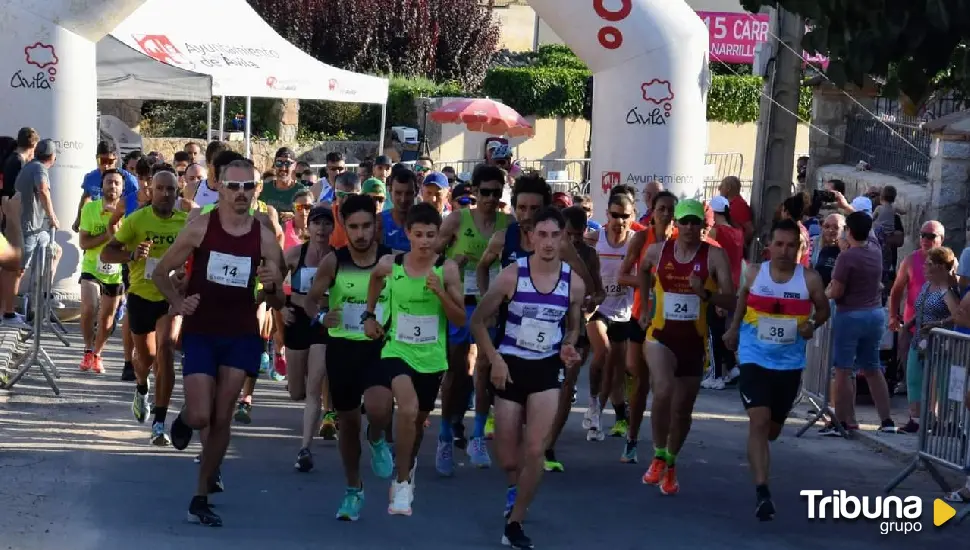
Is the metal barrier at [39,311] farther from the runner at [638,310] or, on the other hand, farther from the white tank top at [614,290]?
the runner at [638,310]

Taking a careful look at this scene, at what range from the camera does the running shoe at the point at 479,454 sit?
9875 millimetres

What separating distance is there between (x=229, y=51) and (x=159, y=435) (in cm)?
1012

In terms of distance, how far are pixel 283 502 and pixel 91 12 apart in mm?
7789

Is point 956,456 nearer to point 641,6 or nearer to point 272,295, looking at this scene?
point 272,295

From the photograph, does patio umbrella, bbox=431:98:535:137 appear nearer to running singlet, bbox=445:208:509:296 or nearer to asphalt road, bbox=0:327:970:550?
asphalt road, bbox=0:327:970:550

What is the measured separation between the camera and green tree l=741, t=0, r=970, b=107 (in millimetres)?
6180

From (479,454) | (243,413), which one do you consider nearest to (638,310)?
(479,454)

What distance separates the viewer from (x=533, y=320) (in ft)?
25.7

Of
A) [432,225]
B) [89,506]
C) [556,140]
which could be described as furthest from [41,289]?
[556,140]

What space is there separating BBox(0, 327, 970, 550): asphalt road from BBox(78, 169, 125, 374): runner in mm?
1423

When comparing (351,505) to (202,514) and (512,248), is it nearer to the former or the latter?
(202,514)

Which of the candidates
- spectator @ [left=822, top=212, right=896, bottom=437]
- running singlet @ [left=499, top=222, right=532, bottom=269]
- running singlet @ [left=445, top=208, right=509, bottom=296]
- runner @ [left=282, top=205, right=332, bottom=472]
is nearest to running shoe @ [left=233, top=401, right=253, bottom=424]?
runner @ [left=282, top=205, right=332, bottom=472]

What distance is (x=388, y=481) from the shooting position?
9164mm

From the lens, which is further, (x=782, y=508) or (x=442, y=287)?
(x=782, y=508)
